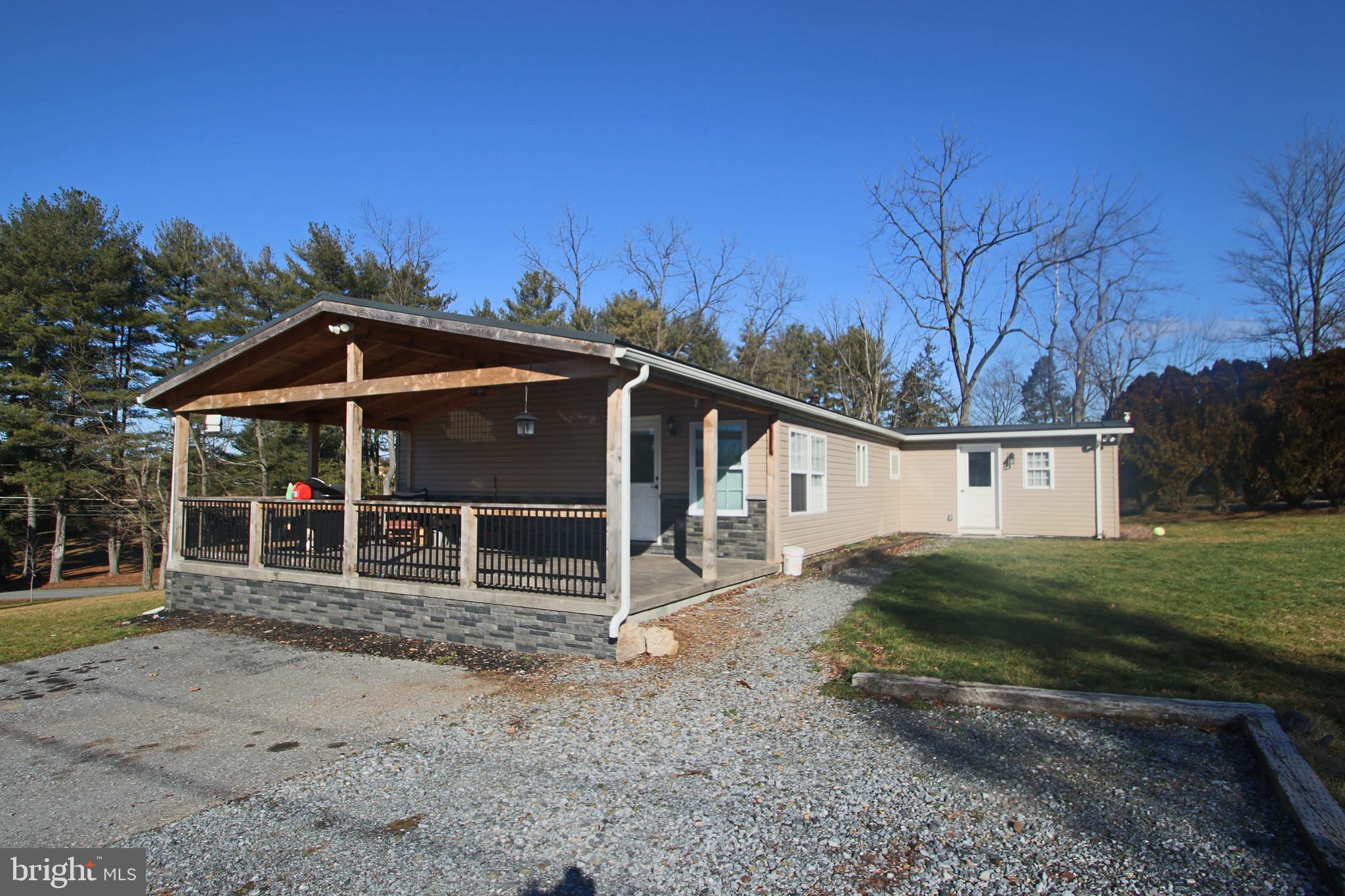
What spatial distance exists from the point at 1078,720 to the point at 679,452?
6.45m

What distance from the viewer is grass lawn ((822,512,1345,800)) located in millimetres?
4887

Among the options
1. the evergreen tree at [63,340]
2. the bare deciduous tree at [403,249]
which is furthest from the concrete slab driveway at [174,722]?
the evergreen tree at [63,340]

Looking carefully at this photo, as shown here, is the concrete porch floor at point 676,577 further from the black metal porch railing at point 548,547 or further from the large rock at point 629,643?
the black metal porch railing at point 548,547

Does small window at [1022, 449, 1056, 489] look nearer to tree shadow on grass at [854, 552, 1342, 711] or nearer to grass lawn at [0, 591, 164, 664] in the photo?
tree shadow on grass at [854, 552, 1342, 711]

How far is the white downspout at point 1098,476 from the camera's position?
47.3 feet

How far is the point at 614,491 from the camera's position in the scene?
6105 millimetres

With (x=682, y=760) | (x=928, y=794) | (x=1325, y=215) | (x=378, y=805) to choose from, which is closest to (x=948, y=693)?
(x=928, y=794)

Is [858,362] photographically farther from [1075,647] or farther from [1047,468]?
[1075,647]

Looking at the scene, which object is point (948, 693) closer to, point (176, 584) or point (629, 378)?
point (629, 378)

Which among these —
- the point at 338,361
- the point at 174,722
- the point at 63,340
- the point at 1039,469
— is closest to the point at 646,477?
the point at 338,361

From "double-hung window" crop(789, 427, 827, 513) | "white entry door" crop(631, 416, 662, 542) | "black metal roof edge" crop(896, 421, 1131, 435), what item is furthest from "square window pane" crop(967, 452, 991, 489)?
"white entry door" crop(631, 416, 662, 542)

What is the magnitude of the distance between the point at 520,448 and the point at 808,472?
4630 millimetres

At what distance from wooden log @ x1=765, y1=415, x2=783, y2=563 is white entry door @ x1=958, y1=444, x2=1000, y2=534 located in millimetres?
8061

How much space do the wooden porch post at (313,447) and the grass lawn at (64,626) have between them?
2.98 m
